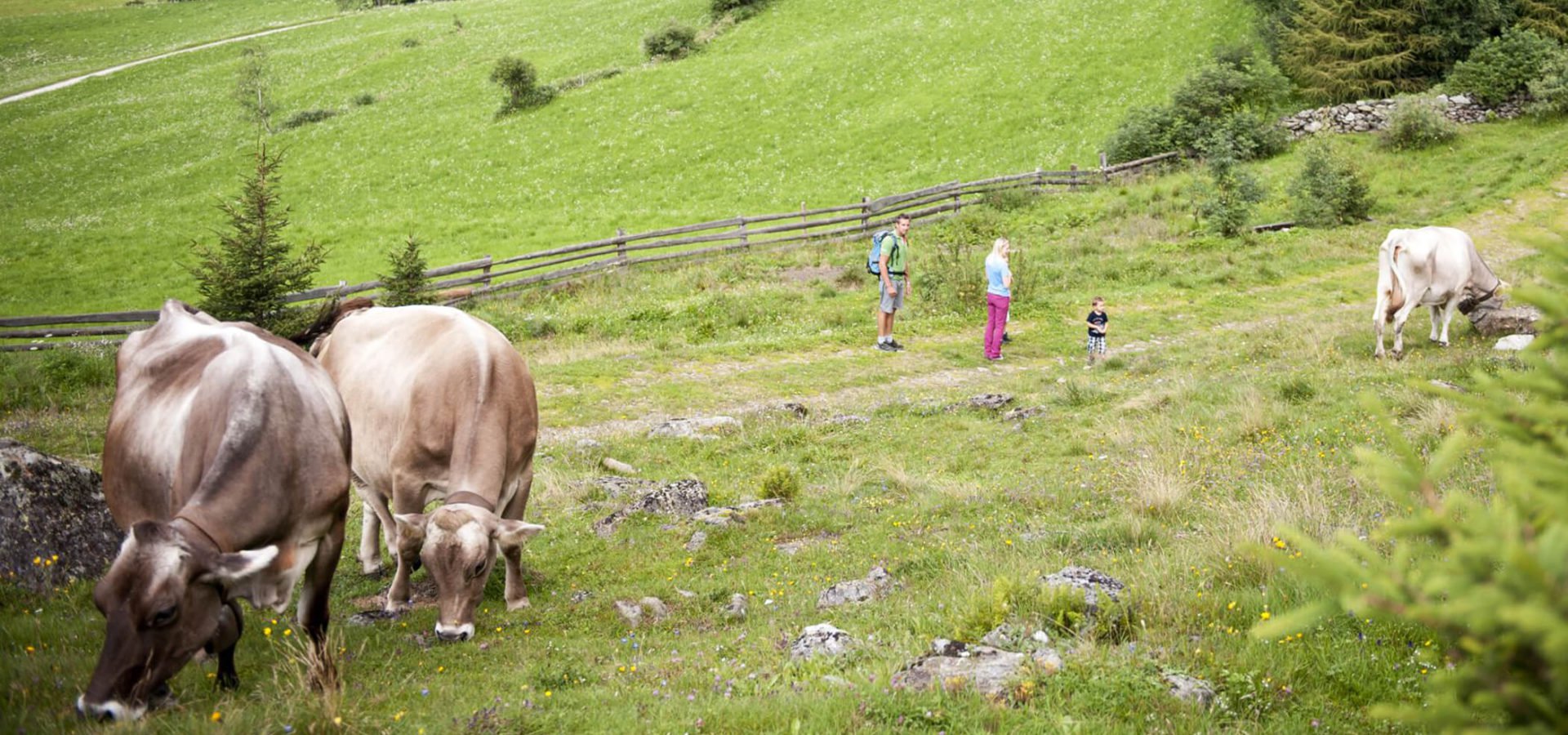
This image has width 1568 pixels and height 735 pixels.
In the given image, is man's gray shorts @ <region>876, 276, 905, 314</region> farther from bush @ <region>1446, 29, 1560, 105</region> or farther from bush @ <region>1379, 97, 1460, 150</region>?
bush @ <region>1446, 29, 1560, 105</region>

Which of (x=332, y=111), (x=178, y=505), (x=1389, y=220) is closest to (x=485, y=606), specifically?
(x=178, y=505)

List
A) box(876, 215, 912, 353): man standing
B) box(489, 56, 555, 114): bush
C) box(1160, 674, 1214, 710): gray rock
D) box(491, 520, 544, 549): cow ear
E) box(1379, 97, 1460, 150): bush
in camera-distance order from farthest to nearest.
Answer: box(489, 56, 555, 114): bush → box(1379, 97, 1460, 150): bush → box(876, 215, 912, 353): man standing → box(491, 520, 544, 549): cow ear → box(1160, 674, 1214, 710): gray rock

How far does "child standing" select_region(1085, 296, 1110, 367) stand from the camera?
1548cm

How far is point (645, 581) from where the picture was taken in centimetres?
727

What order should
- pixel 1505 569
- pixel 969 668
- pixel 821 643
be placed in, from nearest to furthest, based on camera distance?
pixel 1505 569 < pixel 969 668 < pixel 821 643

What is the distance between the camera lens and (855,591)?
6426 mm

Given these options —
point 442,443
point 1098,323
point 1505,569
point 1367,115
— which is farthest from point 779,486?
point 1367,115

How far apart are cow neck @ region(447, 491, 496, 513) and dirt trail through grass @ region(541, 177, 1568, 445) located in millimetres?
5657

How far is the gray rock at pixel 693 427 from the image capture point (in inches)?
480

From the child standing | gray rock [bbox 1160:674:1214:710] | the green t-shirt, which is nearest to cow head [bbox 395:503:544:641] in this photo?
gray rock [bbox 1160:674:1214:710]

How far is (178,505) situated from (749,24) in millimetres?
52195

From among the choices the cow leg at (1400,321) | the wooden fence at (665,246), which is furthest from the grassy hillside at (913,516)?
the wooden fence at (665,246)

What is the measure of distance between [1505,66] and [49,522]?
3946cm

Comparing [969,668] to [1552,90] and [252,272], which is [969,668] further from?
[1552,90]
